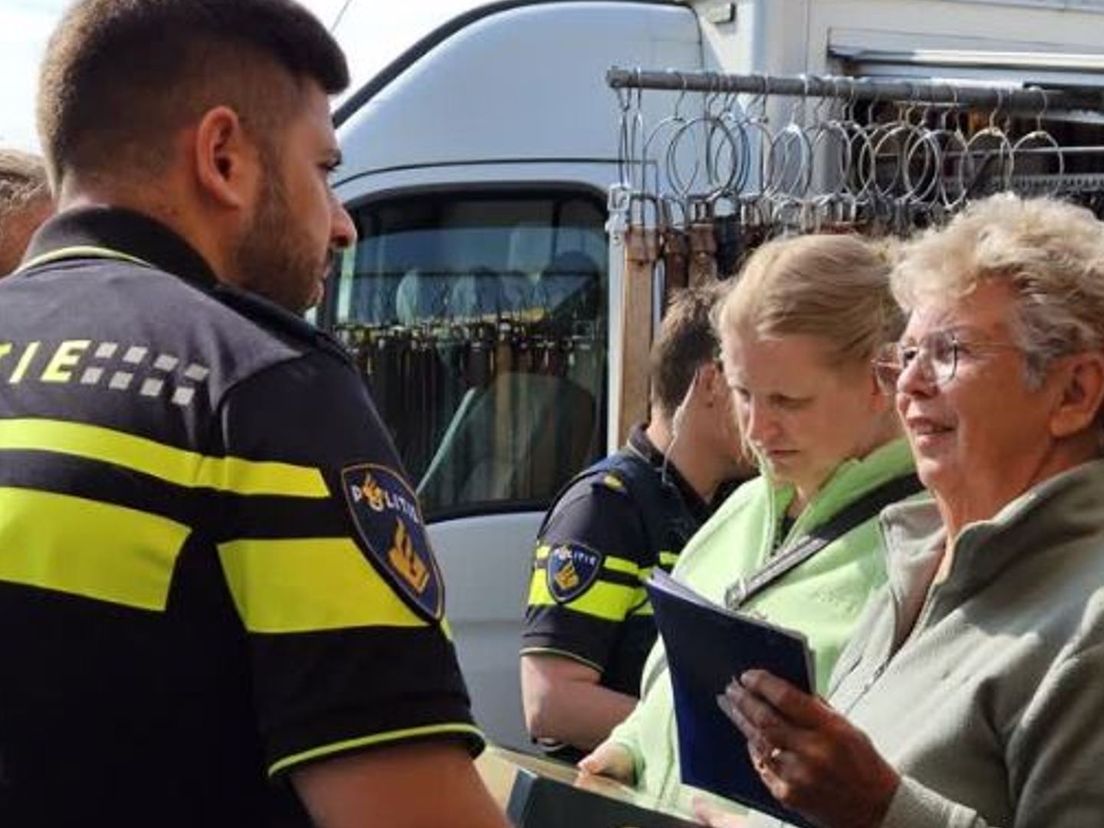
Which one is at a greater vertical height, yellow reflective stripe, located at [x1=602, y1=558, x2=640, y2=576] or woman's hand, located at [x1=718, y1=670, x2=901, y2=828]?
woman's hand, located at [x1=718, y1=670, x2=901, y2=828]

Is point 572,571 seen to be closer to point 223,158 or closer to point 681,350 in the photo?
point 681,350

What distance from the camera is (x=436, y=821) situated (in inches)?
52.6

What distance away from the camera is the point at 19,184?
295cm

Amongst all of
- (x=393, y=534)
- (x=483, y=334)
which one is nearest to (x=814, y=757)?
(x=393, y=534)

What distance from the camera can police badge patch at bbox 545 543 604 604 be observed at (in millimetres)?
3363

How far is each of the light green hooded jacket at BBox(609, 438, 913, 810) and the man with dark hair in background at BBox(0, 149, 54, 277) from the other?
1182mm

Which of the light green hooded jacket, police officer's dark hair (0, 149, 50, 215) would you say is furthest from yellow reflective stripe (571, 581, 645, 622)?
police officer's dark hair (0, 149, 50, 215)

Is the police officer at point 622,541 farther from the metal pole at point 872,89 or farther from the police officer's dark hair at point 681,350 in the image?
the metal pole at point 872,89

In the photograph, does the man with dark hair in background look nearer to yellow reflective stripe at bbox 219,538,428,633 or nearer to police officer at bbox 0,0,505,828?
police officer at bbox 0,0,505,828

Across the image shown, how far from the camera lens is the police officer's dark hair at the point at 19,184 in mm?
2935

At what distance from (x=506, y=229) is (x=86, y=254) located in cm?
317

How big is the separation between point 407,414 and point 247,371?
325 centimetres

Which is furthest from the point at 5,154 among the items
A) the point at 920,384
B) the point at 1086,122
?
the point at 1086,122

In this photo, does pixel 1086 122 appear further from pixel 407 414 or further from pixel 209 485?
pixel 209 485
